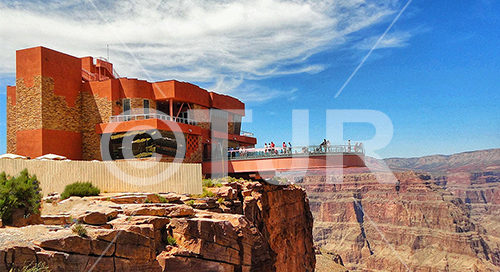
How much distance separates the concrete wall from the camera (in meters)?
17.5

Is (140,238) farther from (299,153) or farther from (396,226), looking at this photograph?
(396,226)

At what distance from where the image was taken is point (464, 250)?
133 meters

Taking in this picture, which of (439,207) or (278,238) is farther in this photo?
(439,207)

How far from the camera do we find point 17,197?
1276 centimetres

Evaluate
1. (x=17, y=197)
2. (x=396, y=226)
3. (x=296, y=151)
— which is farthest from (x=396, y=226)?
(x=17, y=197)

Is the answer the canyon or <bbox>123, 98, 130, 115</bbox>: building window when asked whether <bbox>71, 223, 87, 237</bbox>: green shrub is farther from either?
the canyon

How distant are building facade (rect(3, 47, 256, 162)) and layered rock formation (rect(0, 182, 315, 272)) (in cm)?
731

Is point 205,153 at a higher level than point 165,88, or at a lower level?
lower

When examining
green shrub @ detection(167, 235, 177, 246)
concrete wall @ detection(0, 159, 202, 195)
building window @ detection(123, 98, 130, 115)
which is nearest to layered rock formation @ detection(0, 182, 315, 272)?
green shrub @ detection(167, 235, 177, 246)

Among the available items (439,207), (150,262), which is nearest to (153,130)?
(150,262)

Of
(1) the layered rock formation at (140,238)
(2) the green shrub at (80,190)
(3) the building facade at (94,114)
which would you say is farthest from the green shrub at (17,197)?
(3) the building facade at (94,114)

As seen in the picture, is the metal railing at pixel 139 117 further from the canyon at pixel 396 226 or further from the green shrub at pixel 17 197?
the canyon at pixel 396 226

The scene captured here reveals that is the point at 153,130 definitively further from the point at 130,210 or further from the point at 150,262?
the point at 150,262

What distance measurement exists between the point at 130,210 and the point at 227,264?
414 cm
